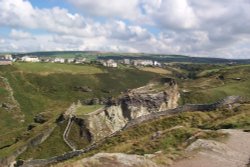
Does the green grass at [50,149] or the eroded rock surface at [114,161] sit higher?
the eroded rock surface at [114,161]

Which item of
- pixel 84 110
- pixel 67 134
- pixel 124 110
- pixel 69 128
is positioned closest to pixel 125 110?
pixel 124 110

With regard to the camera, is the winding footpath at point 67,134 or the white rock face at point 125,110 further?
the white rock face at point 125,110

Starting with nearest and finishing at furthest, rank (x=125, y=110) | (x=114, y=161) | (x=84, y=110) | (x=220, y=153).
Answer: (x=114, y=161)
(x=220, y=153)
(x=125, y=110)
(x=84, y=110)

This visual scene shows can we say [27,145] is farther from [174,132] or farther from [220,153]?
[220,153]

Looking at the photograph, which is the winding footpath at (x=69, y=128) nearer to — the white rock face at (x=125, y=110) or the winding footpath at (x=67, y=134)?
the winding footpath at (x=67, y=134)

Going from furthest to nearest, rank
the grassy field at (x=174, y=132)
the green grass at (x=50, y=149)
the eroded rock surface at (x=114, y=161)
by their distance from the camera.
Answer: the green grass at (x=50, y=149), the grassy field at (x=174, y=132), the eroded rock surface at (x=114, y=161)

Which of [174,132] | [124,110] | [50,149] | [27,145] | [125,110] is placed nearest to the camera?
[174,132]

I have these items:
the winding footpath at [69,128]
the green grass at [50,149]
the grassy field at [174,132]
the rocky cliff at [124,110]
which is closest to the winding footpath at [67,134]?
the winding footpath at [69,128]

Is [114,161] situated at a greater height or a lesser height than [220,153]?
greater
